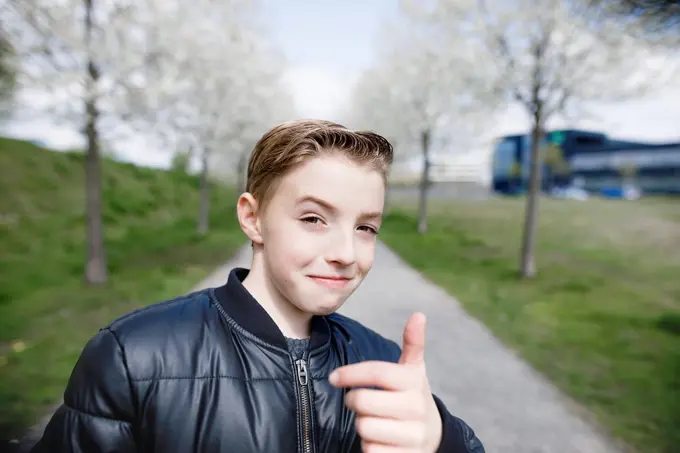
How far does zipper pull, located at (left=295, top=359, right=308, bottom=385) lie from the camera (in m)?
1.20

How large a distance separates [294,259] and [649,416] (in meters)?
4.16

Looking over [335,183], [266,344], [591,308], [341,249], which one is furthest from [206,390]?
[591,308]

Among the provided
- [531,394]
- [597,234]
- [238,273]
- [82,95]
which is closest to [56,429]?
[238,273]

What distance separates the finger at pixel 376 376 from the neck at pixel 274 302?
43 centimetres

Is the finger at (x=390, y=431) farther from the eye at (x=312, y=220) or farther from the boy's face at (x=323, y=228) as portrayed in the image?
the eye at (x=312, y=220)

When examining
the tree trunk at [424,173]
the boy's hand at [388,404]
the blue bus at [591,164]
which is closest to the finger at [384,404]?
the boy's hand at [388,404]

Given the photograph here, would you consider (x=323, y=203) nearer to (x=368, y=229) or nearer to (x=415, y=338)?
(x=368, y=229)

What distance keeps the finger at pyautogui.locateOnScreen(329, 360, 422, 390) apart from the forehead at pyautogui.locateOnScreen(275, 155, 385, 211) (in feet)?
1.23

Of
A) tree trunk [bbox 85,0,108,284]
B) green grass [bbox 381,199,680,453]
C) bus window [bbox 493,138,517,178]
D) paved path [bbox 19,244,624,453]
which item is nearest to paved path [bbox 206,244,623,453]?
paved path [bbox 19,244,624,453]

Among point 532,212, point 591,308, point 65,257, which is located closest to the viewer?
point 591,308

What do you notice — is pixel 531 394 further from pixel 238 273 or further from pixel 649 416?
pixel 238 273

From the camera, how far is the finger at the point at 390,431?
79 centimetres

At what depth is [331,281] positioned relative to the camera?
1066mm

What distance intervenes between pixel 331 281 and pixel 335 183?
0.69ft
